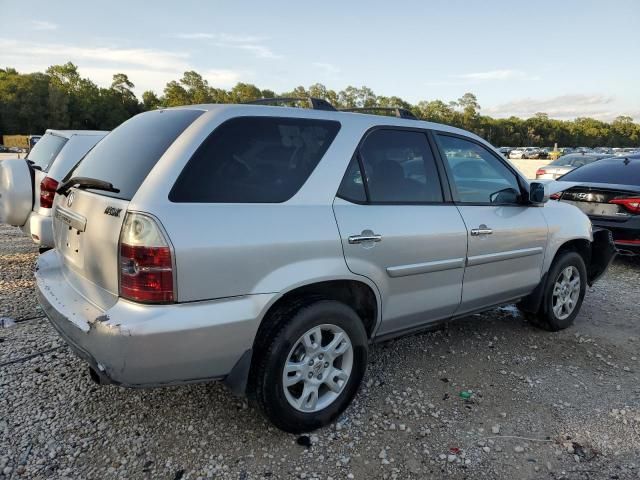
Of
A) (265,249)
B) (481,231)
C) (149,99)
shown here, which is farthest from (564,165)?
(149,99)

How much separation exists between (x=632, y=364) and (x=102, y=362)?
377 cm

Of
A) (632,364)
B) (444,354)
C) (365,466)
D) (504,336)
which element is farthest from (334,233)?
(632,364)

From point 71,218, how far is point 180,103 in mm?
67625

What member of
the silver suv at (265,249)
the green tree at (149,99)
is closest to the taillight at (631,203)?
the silver suv at (265,249)

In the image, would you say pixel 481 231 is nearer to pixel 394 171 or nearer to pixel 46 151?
pixel 394 171

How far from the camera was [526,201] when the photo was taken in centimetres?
379

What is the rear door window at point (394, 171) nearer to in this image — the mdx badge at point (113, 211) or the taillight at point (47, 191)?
the mdx badge at point (113, 211)

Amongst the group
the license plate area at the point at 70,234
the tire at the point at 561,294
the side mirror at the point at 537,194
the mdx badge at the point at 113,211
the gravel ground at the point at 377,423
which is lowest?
the gravel ground at the point at 377,423

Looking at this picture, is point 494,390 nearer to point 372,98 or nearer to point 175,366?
point 175,366

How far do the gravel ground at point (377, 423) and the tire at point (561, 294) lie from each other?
14.9 inches

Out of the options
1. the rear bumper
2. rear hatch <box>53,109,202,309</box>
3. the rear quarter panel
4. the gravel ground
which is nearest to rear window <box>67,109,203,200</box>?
rear hatch <box>53,109,202,309</box>

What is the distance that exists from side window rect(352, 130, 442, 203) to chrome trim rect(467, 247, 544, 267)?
1.69 ft

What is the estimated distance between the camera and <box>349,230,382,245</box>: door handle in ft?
8.66

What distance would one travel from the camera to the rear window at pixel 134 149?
2371 millimetres
